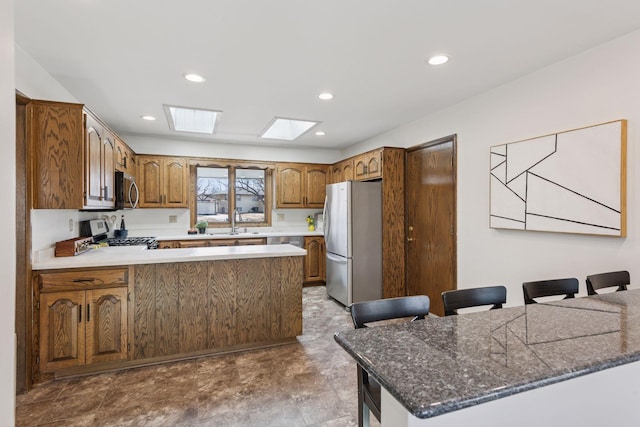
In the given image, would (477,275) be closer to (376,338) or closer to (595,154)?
(595,154)

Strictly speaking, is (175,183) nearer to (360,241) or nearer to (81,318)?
(81,318)

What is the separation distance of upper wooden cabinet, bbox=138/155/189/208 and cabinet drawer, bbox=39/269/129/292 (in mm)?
2404

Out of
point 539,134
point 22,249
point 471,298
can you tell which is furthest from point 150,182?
point 539,134

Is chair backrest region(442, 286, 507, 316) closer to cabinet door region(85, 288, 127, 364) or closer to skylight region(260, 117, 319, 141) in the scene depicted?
cabinet door region(85, 288, 127, 364)

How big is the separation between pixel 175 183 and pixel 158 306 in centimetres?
266

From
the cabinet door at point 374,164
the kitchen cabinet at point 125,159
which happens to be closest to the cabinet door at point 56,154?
the kitchen cabinet at point 125,159

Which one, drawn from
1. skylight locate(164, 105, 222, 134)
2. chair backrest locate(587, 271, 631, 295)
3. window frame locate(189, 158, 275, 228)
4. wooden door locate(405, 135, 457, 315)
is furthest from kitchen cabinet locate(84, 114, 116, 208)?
chair backrest locate(587, 271, 631, 295)

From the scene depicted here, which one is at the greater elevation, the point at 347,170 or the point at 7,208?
the point at 347,170

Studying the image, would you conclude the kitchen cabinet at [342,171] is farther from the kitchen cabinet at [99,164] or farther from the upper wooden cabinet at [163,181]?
the kitchen cabinet at [99,164]

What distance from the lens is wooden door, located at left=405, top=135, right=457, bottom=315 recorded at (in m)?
3.44

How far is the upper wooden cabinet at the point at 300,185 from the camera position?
216 inches

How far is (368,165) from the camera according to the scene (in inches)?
171

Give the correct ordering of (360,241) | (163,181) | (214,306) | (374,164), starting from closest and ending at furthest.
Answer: (214,306)
(360,241)
(374,164)
(163,181)

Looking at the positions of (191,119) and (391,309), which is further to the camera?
(191,119)
